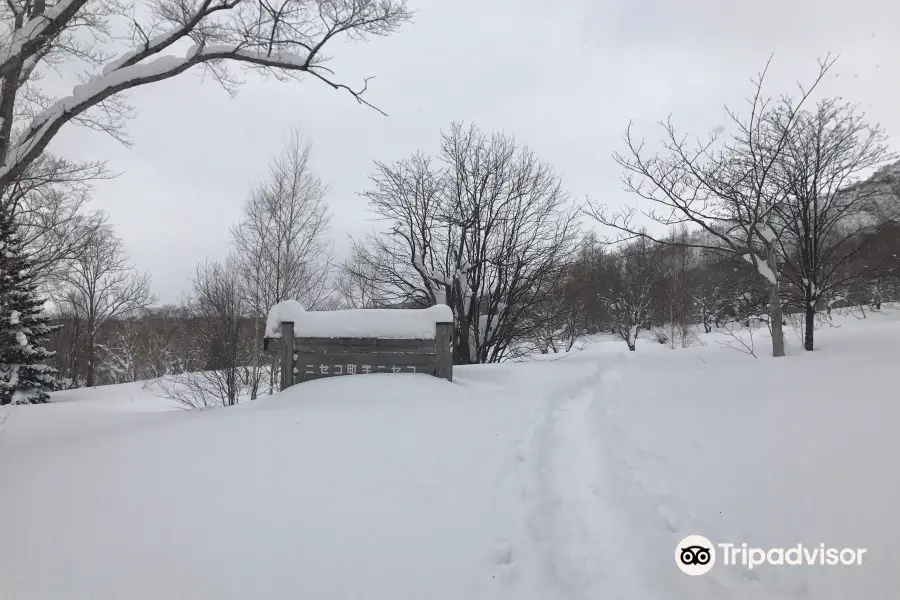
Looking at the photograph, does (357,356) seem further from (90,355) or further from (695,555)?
(90,355)

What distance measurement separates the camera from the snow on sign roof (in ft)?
21.5

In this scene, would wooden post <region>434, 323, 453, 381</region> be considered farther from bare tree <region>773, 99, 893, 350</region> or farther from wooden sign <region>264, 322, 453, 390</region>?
bare tree <region>773, 99, 893, 350</region>

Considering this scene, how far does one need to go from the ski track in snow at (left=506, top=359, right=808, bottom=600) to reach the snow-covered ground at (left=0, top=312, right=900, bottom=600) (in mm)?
14

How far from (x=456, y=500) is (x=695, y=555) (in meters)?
1.50

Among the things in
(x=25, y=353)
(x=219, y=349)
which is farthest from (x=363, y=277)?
(x=25, y=353)

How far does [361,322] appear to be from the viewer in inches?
260

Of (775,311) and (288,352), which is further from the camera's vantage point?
(775,311)

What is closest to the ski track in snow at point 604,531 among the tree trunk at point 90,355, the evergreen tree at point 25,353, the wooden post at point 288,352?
the wooden post at point 288,352

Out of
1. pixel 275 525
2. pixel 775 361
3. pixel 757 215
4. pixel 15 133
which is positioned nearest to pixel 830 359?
pixel 775 361

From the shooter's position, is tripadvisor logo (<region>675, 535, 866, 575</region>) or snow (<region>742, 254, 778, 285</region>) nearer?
tripadvisor logo (<region>675, 535, 866, 575</region>)

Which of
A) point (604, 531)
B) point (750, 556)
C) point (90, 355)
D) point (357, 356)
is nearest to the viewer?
point (750, 556)

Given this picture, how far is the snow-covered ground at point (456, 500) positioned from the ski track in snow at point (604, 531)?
14 mm

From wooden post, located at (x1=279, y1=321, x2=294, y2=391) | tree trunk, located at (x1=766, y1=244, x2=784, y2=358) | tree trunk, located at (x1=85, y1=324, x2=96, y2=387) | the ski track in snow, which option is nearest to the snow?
tree trunk, located at (x1=766, y1=244, x2=784, y2=358)

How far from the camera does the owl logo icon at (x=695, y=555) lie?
229cm
